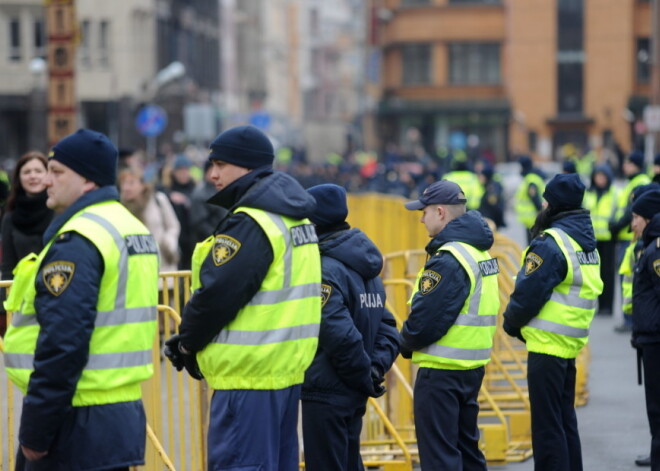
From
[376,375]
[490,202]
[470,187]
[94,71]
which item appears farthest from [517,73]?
[376,375]

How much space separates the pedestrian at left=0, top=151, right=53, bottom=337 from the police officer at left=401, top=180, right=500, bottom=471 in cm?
334

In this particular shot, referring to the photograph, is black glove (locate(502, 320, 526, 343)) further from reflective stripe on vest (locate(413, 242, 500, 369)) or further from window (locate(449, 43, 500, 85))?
window (locate(449, 43, 500, 85))

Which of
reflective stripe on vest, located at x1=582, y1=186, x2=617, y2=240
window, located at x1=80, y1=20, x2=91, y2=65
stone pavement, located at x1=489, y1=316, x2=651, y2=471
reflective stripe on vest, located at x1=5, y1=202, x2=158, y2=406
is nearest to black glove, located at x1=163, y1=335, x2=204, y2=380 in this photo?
reflective stripe on vest, located at x1=5, y1=202, x2=158, y2=406

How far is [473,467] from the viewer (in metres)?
7.88

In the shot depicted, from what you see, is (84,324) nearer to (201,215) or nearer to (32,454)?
(32,454)

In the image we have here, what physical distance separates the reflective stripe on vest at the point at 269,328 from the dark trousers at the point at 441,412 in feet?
5.61

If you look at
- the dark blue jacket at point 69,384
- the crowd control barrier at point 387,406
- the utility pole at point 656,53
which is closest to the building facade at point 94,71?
the utility pole at point 656,53

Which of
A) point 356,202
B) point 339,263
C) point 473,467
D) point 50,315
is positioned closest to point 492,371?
point 473,467

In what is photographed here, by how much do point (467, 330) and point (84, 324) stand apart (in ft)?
9.27

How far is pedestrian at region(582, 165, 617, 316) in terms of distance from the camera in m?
16.9

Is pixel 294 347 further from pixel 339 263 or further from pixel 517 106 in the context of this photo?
pixel 517 106

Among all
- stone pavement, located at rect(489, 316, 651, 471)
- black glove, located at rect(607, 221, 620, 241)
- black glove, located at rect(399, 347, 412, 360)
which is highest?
black glove, located at rect(607, 221, 620, 241)

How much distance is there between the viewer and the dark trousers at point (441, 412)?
24.9 ft

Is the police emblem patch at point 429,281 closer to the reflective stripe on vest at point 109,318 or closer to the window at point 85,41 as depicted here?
the reflective stripe on vest at point 109,318
